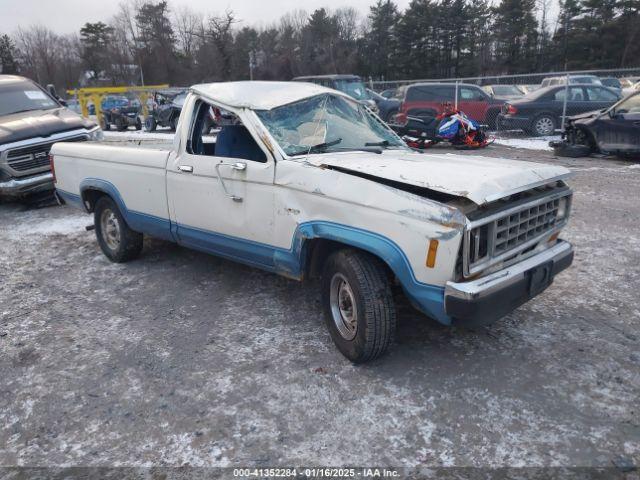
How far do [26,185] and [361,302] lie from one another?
23.2 feet

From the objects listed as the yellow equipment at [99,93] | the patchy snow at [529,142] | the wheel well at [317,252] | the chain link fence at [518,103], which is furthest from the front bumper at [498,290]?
the yellow equipment at [99,93]

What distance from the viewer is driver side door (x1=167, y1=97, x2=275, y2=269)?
3.72 meters

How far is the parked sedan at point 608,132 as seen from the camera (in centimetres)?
1048

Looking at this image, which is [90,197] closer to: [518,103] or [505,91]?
[518,103]

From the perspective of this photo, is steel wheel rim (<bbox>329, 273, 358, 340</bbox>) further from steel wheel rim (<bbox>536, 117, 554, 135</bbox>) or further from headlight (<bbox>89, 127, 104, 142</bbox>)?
steel wheel rim (<bbox>536, 117, 554, 135</bbox>)

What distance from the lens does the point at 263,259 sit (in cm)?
385

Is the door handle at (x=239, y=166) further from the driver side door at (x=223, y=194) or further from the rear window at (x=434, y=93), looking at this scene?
the rear window at (x=434, y=93)

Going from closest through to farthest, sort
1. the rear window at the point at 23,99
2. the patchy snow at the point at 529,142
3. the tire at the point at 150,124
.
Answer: the rear window at the point at 23,99, the patchy snow at the point at 529,142, the tire at the point at 150,124

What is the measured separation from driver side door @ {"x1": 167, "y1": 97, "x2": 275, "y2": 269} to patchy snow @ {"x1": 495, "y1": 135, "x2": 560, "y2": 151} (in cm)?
1117

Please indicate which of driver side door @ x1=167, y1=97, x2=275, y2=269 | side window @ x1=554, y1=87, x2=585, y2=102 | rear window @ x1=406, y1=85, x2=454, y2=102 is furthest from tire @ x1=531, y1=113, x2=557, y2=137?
driver side door @ x1=167, y1=97, x2=275, y2=269

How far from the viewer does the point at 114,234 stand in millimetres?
5578

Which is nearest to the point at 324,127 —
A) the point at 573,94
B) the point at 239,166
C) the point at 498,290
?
the point at 239,166

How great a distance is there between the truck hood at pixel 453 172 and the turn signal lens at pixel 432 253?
0.98 ft

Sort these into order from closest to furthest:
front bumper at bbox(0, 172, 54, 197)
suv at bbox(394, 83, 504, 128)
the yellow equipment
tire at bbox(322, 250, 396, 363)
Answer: tire at bbox(322, 250, 396, 363) → front bumper at bbox(0, 172, 54, 197) → suv at bbox(394, 83, 504, 128) → the yellow equipment
